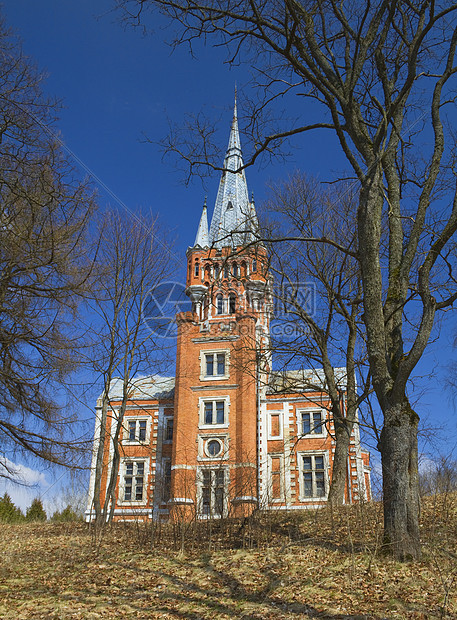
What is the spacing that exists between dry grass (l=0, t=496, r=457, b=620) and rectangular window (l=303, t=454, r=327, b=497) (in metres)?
21.7

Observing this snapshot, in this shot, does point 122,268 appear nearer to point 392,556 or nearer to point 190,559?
point 190,559

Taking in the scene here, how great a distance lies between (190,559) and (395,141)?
27.5 ft

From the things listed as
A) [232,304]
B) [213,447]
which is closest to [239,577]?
[213,447]

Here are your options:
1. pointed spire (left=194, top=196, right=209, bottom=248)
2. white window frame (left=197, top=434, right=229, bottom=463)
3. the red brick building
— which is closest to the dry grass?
the red brick building

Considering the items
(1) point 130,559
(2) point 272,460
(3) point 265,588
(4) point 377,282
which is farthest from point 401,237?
(2) point 272,460

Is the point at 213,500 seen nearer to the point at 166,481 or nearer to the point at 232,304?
the point at 166,481

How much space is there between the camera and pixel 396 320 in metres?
9.77

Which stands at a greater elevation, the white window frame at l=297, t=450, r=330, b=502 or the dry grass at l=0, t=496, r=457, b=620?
the white window frame at l=297, t=450, r=330, b=502

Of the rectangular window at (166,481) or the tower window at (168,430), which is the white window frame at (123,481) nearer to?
the rectangular window at (166,481)

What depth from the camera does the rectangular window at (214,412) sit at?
3338 cm

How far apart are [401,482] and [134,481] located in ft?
94.5

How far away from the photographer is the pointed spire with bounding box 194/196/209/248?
41688 mm

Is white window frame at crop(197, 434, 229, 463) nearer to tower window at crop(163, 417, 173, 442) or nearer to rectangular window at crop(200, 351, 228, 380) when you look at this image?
tower window at crop(163, 417, 173, 442)

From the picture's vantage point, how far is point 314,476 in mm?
32531
